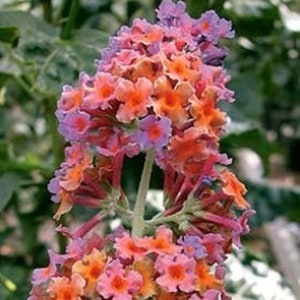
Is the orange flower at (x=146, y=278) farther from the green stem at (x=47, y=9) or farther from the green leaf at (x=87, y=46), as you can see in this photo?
the green stem at (x=47, y=9)

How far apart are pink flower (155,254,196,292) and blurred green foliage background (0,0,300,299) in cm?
A: 46

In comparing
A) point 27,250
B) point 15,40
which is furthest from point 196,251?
point 27,250

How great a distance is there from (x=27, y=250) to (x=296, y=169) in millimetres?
1989

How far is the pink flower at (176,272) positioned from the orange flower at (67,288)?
0.07m

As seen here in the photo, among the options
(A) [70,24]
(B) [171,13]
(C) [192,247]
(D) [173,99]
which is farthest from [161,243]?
(A) [70,24]

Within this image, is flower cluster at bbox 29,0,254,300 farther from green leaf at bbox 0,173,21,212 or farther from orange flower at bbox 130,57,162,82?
green leaf at bbox 0,173,21,212

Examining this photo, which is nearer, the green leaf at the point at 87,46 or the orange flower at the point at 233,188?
the orange flower at the point at 233,188

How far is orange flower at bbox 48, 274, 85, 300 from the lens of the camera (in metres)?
0.96

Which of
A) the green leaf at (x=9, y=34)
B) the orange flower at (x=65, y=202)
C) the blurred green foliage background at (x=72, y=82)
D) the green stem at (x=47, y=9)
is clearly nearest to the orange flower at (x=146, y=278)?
the orange flower at (x=65, y=202)

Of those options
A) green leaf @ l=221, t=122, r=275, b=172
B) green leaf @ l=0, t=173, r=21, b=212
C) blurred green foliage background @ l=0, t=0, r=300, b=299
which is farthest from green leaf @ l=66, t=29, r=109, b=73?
green leaf @ l=221, t=122, r=275, b=172

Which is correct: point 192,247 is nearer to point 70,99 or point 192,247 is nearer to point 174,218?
point 174,218

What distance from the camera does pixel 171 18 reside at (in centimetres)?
106

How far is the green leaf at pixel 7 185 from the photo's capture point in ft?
5.17

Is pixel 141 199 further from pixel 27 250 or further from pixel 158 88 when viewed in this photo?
pixel 27 250
